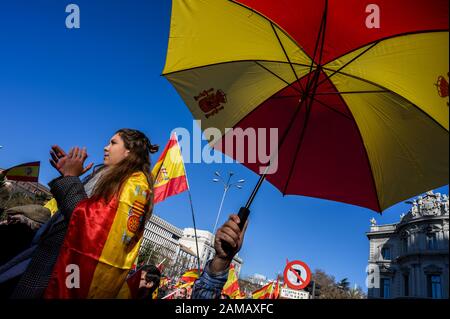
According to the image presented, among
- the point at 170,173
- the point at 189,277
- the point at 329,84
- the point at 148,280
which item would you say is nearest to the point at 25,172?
the point at 148,280

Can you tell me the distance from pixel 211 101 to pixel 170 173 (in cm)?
514

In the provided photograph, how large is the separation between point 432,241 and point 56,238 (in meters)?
44.2

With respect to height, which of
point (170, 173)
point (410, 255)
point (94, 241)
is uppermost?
point (410, 255)

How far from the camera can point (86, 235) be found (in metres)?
1.57

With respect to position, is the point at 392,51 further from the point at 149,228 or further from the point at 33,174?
the point at 149,228

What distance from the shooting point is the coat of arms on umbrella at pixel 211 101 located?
3188 mm

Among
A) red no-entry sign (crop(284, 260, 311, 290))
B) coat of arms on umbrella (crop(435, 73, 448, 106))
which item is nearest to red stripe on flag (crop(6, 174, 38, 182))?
coat of arms on umbrella (crop(435, 73, 448, 106))

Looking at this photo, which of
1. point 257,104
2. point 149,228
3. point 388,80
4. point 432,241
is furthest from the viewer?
point 149,228

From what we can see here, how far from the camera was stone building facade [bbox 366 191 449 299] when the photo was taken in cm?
3375

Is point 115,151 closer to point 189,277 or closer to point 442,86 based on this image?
point 442,86

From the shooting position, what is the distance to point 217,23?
2762mm

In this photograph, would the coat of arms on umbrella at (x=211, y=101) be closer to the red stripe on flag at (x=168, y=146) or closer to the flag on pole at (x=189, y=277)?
the red stripe on flag at (x=168, y=146)

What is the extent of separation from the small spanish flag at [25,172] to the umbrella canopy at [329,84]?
112 inches
